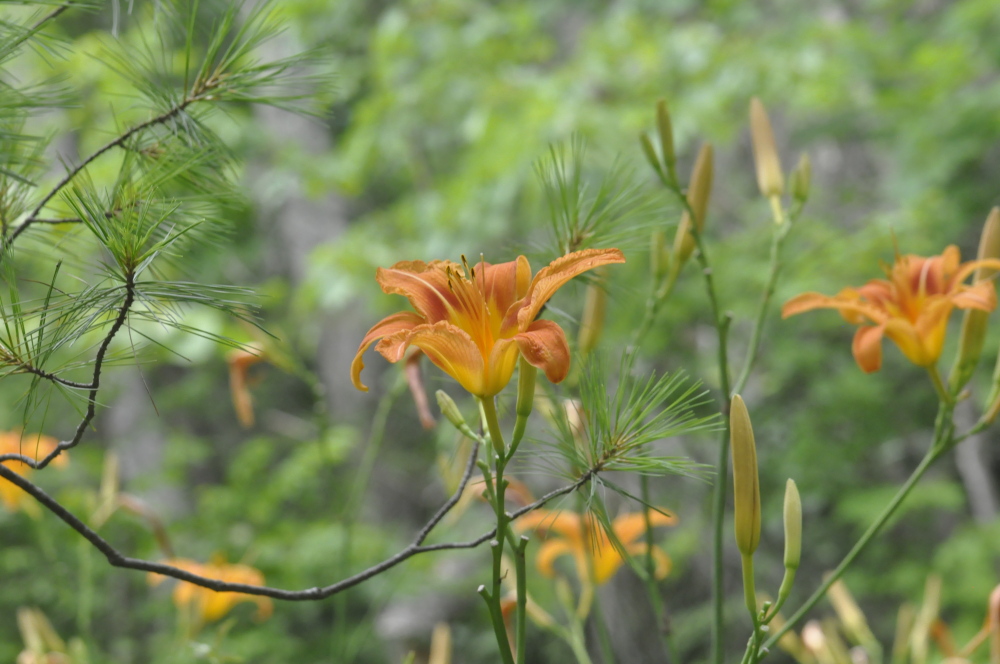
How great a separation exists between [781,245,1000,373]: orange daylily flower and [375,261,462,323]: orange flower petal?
35 cm

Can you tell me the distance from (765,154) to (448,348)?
0.58 m

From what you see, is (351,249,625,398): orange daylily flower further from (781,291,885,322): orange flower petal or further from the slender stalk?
(781,291,885,322): orange flower petal

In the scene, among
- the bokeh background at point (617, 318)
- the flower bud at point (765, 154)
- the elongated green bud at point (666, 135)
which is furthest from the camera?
the bokeh background at point (617, 318)

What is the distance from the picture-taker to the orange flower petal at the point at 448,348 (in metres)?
0.48

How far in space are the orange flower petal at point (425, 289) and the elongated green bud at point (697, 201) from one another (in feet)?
1.09

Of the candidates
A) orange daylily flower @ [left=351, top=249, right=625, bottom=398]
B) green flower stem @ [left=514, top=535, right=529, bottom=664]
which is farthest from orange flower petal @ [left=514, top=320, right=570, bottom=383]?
green flower stem @ [left=514, top=535, right=529, bottom=664]

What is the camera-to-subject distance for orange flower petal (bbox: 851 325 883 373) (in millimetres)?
698

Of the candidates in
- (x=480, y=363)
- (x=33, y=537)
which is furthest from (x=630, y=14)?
(x=480, y=363)

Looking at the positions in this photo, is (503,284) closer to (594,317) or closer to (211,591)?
(594,317)

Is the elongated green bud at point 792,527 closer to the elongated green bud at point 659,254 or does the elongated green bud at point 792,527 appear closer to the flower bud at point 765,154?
the elongated green bud at point 659,254

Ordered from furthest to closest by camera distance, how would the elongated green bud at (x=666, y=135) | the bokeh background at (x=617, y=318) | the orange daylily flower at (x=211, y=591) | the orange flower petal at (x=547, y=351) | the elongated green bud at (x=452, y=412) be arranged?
1. the bokeh background at (x=617, y=318)
2. the orange daylily flower at (x=211, y=591)
3. the elongated green bud at (x=666, y=135)
4. the elongated green bud at (x=452, y=412)
5. the orange flower petal at (x=547, y=351)

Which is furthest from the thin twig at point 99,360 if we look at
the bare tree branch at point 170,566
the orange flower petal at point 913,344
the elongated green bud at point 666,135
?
the orange flower petal at point 913,344

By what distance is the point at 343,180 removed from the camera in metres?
3.28

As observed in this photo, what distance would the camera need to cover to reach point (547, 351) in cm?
45
